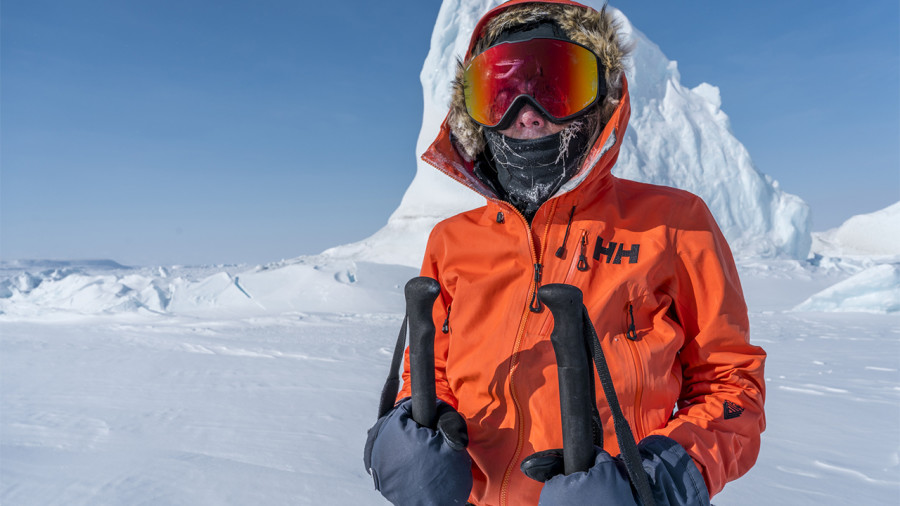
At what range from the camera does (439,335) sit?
1188 millimetres

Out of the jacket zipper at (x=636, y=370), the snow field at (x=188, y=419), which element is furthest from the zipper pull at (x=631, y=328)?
the snow field at (x=188, y=419)

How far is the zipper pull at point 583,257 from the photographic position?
39.3 inches

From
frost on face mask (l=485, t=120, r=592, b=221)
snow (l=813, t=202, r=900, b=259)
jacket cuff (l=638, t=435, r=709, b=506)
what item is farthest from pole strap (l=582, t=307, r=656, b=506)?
snow (l=813, t=202, r=900, b=259)

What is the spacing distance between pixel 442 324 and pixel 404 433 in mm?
305

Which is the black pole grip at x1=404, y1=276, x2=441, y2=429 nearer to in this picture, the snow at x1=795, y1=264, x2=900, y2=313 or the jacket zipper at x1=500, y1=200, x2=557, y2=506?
the jacket zipper at x1=500, y1=200, x2=557, y2=506

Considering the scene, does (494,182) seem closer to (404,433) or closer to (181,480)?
(404,433)

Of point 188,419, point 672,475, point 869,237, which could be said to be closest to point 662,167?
point 188,419

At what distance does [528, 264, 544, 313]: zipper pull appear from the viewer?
100cm

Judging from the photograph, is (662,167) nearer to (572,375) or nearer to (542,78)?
(542,78)

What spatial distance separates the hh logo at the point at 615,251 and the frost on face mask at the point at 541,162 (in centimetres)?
18

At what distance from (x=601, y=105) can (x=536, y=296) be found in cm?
47

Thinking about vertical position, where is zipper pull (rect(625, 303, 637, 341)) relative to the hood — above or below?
below

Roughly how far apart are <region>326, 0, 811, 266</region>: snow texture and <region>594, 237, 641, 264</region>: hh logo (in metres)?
14.8

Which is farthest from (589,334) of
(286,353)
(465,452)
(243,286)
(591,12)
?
(243,286)
